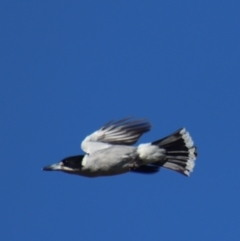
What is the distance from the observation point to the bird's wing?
42.5 feet

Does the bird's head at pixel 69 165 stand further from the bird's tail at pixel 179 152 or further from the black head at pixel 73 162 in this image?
the bird's tail at pixel 179 152

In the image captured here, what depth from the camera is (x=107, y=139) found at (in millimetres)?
13133

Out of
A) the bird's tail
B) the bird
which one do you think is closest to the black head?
the bird

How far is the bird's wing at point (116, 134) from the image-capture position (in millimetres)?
12961

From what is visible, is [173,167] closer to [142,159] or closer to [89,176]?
[142,159]

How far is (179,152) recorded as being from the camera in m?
13.4

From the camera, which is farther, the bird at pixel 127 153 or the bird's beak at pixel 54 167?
the bird's beak at pixel 54 167

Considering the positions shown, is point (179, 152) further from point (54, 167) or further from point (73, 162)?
point (54, 167)

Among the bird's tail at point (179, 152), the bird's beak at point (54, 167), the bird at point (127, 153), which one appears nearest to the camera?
the bird at point (127, 153)

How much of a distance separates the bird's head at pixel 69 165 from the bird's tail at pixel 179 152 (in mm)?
1316

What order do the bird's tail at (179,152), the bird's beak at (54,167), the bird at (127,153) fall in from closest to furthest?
1. the bird at (127,153)
2. the bird's beak at (54,167)
3. the bird's tail at (179,152)

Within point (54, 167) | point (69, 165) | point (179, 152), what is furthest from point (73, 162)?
point (179, 152)

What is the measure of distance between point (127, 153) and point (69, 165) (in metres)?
0.88

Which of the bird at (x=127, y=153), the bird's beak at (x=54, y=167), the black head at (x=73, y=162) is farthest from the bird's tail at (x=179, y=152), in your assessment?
the bird's beak at (x=54, y=167)
